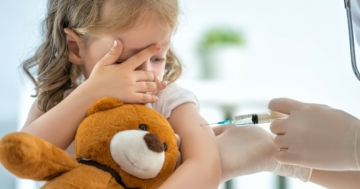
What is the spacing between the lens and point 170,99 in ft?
3.63

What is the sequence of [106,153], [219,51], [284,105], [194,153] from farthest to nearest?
[219,51], [284,105], [194,153], [106,153]

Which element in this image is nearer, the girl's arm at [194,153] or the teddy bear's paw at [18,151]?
the teddy bear's paw at [18,151]

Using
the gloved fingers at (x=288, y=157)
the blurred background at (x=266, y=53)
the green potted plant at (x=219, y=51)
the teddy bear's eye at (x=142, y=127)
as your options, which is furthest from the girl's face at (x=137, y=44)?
the green potted plant at (x=219, y=51)

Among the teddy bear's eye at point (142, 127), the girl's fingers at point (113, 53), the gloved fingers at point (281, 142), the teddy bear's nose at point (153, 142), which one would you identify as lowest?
the gloved fingers at point (281, 142)

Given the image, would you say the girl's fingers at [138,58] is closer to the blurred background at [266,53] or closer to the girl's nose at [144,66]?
the girl's nose at [144,66]

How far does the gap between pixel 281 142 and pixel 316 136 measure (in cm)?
9

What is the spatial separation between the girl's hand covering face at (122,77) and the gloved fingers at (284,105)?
10.9 inches

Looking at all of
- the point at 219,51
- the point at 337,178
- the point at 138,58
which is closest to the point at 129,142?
the point at 138,58

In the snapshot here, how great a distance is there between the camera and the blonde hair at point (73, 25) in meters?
1.01

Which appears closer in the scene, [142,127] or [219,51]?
[142,127]

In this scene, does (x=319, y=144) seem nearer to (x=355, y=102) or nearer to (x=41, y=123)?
(x=41, y=123)

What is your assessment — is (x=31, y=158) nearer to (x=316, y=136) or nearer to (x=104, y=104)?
(x=104, y=104)

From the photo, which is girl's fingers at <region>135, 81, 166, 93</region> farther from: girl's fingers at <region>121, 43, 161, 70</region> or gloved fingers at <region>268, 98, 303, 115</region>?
gloved fingers at <region>268, 98, 303, 115</region>

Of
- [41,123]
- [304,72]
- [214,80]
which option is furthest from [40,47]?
[304,72]
